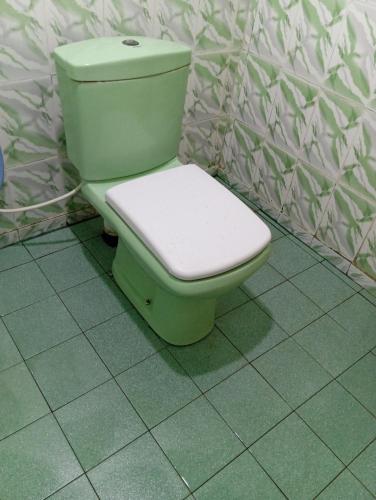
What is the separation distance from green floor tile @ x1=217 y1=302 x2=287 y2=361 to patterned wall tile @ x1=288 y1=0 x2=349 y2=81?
850mm

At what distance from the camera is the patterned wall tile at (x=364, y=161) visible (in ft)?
4.54

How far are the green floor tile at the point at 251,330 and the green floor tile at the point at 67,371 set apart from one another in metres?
0.43

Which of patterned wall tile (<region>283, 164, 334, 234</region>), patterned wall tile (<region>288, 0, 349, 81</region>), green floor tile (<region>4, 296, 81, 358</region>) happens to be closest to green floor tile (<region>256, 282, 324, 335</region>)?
patterned wall tile (<region>283, 164, 334, 234</region>)

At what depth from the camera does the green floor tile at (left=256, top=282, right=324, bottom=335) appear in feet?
4.81

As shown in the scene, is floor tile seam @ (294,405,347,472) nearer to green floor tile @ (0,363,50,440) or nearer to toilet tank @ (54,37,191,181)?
green floor tile @ (0,363,50,440)

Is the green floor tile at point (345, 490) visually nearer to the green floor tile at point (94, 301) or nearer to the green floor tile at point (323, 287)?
the green floor tile at point (323, 287)

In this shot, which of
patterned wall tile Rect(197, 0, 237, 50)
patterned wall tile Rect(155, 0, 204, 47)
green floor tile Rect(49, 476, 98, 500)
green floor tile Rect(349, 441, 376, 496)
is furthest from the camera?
patterned wall tile Rect(197, 0, 237, 50)

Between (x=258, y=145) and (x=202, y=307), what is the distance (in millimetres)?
842

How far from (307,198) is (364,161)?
0.30m

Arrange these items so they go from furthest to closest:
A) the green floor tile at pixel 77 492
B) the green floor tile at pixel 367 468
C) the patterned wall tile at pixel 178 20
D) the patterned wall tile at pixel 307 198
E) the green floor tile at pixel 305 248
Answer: the green floor tile at pixel 305 248 < the patterned wall tile at pixel 307 198 < the patterned wall tile at pixel 178 20 < the green floor tile at pixel 367 468 < the green floor tile at pixel 77 492

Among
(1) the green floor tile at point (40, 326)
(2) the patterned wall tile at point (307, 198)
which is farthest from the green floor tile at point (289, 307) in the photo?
(1) the green floor tile at point (40, 326)

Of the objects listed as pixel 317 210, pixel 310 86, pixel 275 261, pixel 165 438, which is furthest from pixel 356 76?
pixel 165 438

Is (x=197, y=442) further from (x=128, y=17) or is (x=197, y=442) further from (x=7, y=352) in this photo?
(x=128, y=17)

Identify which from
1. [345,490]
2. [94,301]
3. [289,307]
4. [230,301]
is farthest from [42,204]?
[345,490]
